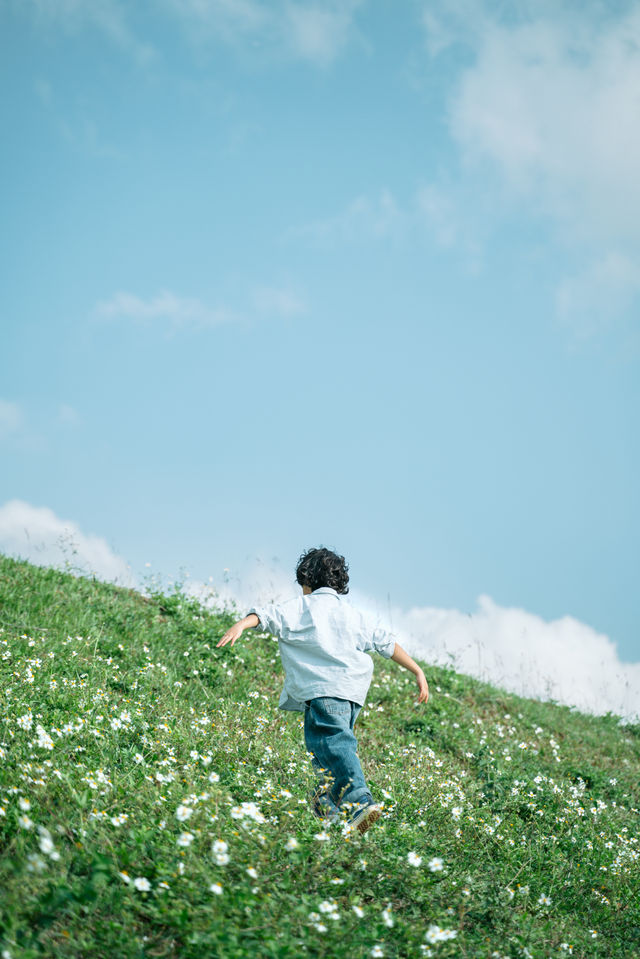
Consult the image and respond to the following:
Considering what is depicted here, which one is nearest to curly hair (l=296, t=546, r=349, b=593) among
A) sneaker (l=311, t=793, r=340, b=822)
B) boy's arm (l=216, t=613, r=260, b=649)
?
boy's arm (l=216, t=613, r=260, b=649)

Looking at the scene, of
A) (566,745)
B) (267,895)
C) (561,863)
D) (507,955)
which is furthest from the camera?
(566,745)

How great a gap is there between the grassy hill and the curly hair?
1392 millimetres

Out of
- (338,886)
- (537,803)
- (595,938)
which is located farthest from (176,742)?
(537,803)

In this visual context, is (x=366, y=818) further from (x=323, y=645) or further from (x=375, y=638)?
(x=375, y=638)

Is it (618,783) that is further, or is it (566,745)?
(566,745)

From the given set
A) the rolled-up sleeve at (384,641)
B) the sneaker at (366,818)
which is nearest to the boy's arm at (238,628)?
the rolled-up sleeve at (384,641)

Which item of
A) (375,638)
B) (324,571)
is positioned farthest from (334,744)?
(324,571)

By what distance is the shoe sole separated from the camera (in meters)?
4.32

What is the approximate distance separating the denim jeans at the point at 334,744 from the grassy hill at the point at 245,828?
189mm

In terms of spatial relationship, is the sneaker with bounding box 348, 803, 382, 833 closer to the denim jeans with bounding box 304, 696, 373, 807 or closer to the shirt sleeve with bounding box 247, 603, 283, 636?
the denim jeans with bounding box 304, 696, 373, 807

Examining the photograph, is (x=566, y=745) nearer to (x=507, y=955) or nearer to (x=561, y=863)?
(x=561, y=863)

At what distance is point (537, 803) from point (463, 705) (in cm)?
386

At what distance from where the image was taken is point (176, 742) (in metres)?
5.45

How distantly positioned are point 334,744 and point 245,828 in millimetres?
1599
